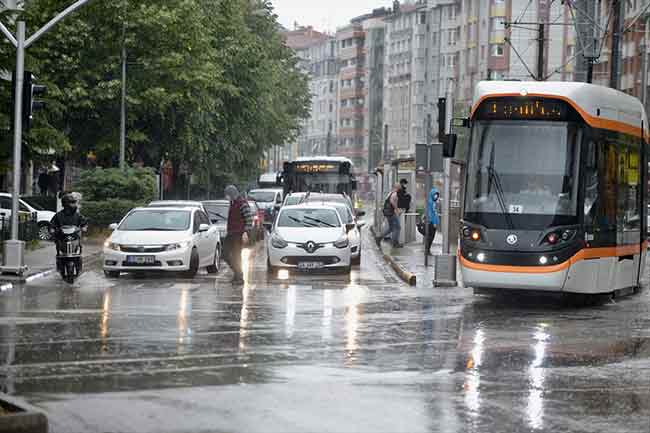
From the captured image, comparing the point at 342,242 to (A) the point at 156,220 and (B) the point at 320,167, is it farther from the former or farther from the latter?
(B) the point at 320,167

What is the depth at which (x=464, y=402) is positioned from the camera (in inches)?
454

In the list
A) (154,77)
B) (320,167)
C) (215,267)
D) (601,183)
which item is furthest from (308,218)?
(320,167)

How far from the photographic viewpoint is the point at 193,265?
94.4 feet

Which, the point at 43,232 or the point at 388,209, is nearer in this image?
the point at 388,209

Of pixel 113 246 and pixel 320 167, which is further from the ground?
pixel 320 167

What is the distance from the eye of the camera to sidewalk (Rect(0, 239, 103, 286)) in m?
26.6

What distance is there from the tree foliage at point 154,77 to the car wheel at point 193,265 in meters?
19.6

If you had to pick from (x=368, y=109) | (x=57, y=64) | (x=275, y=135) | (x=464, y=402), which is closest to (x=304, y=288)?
(x=464, y=402)

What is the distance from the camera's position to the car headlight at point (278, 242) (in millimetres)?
30359

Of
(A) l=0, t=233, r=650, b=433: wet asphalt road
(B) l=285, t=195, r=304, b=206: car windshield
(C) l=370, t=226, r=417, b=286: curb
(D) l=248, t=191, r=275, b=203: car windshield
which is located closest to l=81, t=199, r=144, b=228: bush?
(B) l=285, t=195, r=304, b=206: car windshield

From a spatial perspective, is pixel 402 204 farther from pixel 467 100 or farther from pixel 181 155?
pixel 467 100

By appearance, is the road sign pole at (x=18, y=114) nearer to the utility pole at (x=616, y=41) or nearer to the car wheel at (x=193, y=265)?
the car wheel at (x=193, y=265)

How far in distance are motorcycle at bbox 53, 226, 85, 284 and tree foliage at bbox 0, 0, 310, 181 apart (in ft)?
70.1

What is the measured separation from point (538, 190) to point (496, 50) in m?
118
